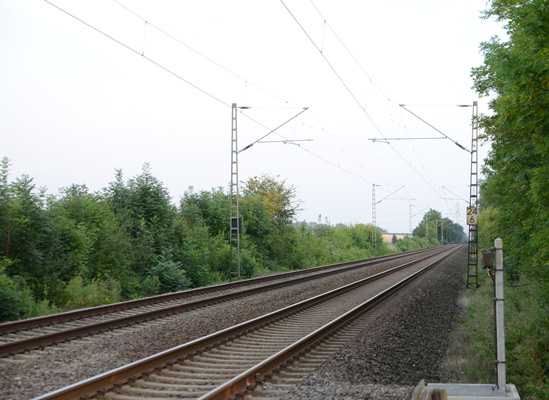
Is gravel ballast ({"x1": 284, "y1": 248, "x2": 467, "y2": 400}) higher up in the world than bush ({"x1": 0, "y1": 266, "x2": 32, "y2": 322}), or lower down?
lower down

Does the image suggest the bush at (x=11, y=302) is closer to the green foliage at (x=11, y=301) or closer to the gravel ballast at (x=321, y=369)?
the green foliage at (x=11, y=301)

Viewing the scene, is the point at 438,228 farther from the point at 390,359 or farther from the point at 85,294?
the point at 390,359

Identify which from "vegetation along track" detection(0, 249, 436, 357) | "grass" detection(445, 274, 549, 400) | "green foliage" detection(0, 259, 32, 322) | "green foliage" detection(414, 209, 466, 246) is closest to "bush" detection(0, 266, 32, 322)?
"green foliage" detection(0, 259, 32, 322)

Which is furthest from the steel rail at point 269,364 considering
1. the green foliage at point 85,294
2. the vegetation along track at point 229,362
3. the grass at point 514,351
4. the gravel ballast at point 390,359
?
the green foliage at point 85,294

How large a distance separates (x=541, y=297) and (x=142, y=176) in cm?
1698

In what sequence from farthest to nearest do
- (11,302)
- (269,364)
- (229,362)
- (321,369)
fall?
(11,302) → (229,362) → (321,369) → (269,364)

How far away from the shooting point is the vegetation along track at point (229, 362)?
6.90 m

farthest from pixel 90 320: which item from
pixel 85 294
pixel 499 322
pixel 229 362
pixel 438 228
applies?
pixel 438 228

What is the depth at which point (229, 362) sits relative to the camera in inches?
346

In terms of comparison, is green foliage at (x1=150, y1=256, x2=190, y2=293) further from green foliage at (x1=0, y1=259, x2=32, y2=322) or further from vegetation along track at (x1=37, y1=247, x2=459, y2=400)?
vegetation along track at (x1=37, y1=247, x2=459, y2=400)

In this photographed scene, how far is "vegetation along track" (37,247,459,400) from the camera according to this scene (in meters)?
6.90

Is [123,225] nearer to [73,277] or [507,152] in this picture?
[73,277]

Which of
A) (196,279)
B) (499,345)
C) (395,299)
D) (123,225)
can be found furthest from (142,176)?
(499,345)

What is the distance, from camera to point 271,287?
21.3 meters
